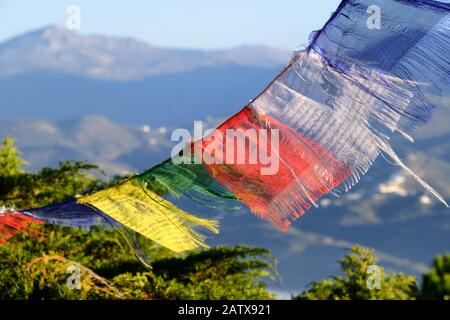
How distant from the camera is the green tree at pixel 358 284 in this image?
1339 centimetres

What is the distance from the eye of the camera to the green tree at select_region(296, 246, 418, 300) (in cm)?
1339

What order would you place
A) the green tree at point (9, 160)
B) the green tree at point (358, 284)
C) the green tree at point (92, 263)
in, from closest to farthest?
the green tree at point (92, 263) → the green tree at point (358, 284) → the green tree at point (9, 160)

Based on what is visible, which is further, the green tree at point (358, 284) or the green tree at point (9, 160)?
the green tree at point (9, 160)

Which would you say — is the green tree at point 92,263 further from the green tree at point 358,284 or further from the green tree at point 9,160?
the green tree at point 358,284

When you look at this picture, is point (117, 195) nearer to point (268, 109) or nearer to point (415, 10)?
point (268, 109)

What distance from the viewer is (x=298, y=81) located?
23.6ft

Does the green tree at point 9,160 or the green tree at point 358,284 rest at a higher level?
the green tree at point 9,160

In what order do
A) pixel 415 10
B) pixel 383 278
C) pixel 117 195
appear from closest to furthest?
pixel 415 10, pixel 117 195, pixel 383 278

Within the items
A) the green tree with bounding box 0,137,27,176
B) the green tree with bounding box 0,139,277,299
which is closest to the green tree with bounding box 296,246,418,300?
the green tree with bounding box 0,139,277,299

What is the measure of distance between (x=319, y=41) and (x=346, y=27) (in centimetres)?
20

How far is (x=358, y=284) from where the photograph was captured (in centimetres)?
1348

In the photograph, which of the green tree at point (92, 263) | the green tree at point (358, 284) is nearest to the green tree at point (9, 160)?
the green tree at point (92, 263)
